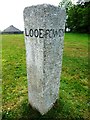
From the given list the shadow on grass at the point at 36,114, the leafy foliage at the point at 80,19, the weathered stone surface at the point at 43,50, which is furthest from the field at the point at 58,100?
the leafy foliage at the point at 80,19

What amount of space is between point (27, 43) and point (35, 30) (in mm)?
520

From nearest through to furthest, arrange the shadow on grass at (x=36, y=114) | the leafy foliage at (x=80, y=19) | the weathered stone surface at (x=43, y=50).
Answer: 1. the weathered stone surface at (x=43, y=50)
2. the shadow on grass at (x=36, y=114)
3. the leafy foliage at (x=80, y=19)

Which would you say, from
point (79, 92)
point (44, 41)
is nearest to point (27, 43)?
point (44, 41)

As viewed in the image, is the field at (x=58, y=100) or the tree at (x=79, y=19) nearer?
the field at (x=58, y=100)

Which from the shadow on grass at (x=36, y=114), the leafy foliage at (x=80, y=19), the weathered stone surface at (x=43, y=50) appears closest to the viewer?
the weathered stone surface at (x=43, y=50)

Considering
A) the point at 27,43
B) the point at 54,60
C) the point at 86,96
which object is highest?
the point at 27,43

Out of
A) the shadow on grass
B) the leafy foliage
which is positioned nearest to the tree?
the leafy foliage

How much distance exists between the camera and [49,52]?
15.6 feet

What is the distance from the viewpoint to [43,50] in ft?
15.2

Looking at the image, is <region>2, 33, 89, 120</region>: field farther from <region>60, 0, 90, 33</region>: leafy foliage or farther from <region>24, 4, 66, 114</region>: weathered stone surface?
<region>60, 0, 90, 33</region>: leafy foliage

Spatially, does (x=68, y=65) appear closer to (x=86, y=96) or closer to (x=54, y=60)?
(x=86, y=96)

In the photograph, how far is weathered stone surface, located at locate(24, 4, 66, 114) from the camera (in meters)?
4.53

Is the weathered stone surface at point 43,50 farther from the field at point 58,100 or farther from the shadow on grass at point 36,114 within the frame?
the field at point 58,100

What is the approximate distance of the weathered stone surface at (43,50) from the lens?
453cm
